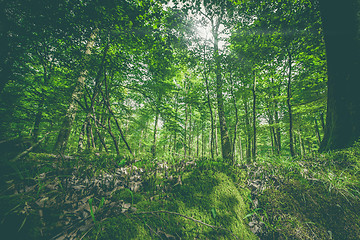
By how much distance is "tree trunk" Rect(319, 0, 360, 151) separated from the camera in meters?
2.43

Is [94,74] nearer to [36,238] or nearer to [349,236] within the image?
[36,238]

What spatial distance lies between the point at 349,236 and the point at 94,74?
6.05m

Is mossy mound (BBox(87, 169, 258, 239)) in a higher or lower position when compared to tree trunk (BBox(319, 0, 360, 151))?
lower

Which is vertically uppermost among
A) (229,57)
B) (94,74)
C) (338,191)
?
(229,57)

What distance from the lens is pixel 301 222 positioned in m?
1.28

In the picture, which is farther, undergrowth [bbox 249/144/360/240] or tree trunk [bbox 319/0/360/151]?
tree trunk [bbox 319/0/360/151]

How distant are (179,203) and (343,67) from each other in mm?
4305

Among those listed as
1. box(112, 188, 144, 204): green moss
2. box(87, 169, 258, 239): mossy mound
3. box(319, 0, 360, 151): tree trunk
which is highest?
box(319, 0, 360, 151): tree trunk

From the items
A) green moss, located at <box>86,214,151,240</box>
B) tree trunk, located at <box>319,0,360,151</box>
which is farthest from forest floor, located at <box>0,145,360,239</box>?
tree trunk, located at <box>319,0,360,151</box>

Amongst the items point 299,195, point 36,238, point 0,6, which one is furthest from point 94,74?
point 299,195

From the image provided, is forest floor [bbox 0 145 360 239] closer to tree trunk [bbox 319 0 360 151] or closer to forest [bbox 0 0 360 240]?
forest [bbox 0 0 360 240]

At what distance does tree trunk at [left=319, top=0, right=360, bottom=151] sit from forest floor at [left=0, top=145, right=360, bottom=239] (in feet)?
2.90

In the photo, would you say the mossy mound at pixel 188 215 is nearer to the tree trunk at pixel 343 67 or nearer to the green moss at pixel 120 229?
the green moss at pixel 120 229

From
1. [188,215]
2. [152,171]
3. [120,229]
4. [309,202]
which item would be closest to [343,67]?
[309,202]
